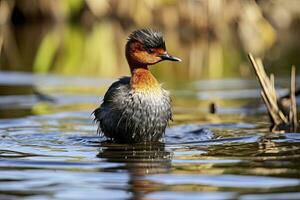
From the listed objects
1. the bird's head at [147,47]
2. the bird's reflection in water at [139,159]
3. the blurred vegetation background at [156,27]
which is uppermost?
the blurred vegetation background at [156,27]

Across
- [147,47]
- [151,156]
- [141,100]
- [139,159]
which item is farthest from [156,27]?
[139,159]

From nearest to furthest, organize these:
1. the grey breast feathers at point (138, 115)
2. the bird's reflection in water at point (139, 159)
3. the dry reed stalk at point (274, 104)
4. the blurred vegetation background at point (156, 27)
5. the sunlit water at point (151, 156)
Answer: the sunlit water at point (151, 156), the bird's reflection in water at point (139, 159), the grey breast feathers at point (138, 115), the dry reed stalk at point (274, 104), the blurred vegetation background at point (156, 27)

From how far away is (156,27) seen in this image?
24.8 meters

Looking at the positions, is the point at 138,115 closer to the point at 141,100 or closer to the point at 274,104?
the point at 141,100

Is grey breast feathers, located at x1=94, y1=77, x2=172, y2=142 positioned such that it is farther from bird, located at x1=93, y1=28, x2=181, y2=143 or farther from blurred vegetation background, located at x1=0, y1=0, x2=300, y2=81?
blurred vegetation background, located at x1=0, y1=0, x2=300, y2=81

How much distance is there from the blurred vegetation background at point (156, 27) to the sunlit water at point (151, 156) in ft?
15.0

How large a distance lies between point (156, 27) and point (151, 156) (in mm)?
Result: 17341

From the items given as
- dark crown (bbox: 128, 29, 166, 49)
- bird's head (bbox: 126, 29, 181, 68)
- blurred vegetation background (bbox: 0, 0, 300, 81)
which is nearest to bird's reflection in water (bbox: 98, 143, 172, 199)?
bird's head (bbox: 126, 29, 181, 68)

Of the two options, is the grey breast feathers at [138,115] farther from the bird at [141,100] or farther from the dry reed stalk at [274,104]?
the dry reed stalk at [274,104]

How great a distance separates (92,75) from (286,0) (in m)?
10.3

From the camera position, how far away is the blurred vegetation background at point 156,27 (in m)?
17.2

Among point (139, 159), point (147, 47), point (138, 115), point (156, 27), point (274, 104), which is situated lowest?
point (139, 159)

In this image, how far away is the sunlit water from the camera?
5.89m

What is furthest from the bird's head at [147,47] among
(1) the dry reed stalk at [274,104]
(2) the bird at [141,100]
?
(1) the dry reed stalk at [274,104]
